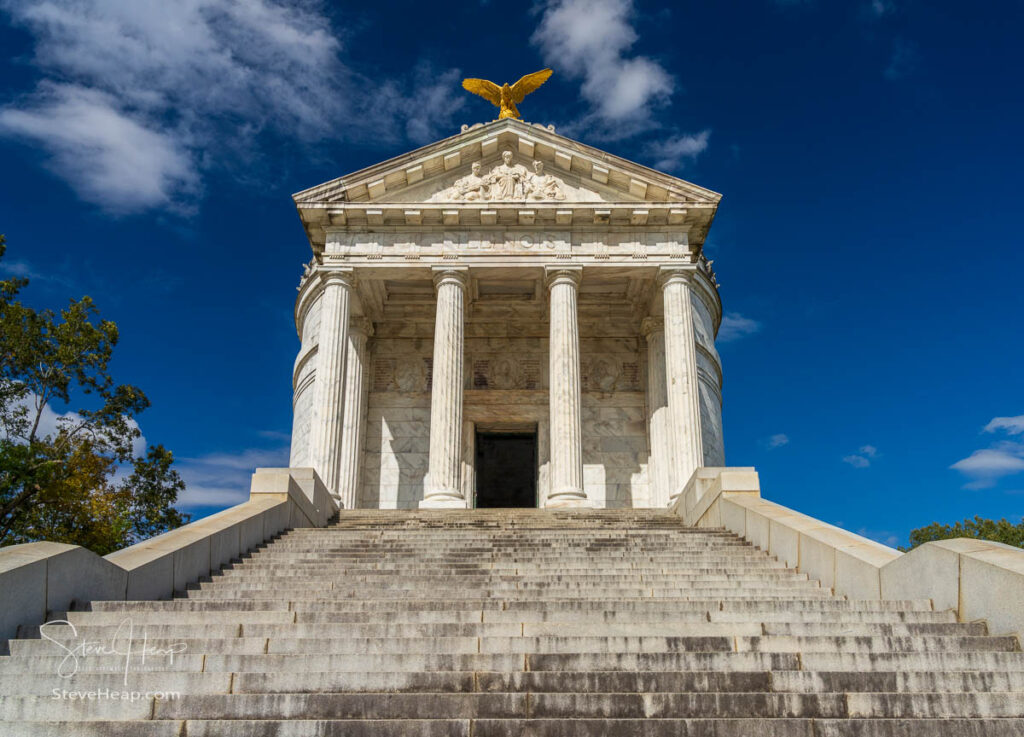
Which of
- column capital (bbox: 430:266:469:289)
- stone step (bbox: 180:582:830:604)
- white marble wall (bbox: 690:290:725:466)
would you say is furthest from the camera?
white marble wall (bbox: 690:290:725:466)

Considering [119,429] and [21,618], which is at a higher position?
[119,429]

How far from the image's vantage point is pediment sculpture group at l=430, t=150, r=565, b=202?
28062mm

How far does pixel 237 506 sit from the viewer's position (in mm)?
17656

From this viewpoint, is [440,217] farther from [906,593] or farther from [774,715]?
[774,715]

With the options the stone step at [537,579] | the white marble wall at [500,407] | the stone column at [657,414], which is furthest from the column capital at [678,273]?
the stone step at [537,579]

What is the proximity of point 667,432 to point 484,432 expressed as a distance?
22.6 feet

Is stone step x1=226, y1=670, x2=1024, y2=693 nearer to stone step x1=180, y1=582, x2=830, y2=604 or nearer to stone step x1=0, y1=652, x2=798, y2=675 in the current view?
stone step x1=0, y1=652, x2=798, y2=675

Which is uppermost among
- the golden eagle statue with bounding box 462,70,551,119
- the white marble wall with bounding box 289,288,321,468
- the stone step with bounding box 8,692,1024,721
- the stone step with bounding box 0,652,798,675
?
the golden eagle statue with bounding box 462,70,551,119

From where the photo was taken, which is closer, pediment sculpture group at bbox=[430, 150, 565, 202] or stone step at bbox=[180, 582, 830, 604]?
stone step at bbox=[180, 582, 830, 604]

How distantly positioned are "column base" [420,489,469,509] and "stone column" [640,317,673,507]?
721 cm

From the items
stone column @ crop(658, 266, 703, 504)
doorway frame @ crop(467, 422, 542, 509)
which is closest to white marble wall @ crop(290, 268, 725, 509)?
doorway frame @ crop(467, 422, 542, 509)

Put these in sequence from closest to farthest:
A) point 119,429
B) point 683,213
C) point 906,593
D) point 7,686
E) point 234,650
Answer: point 7,686
point 234,650
point 906,593
point 683,213
point 119,429

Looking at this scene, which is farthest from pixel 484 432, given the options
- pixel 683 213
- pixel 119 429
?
pixel 119 429

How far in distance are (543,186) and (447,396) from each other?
24.2 feet
